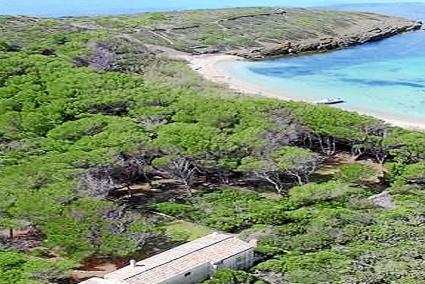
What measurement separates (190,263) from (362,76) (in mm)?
43426

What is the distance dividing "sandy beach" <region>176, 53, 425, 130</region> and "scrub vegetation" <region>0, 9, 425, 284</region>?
335 inches

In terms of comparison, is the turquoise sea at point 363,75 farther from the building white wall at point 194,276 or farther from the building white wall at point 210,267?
the building white wall at point 194,276

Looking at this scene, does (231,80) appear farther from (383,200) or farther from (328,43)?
(383,200)

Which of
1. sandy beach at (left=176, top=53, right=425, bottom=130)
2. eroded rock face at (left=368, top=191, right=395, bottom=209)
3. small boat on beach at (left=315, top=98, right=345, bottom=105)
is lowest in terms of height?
sandy beach at (left=176, top=53, right=425, bottom=130)

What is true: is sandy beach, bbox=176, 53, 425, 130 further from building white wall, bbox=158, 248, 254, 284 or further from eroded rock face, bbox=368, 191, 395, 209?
building white wall, bbox=158, 248, 254, 284

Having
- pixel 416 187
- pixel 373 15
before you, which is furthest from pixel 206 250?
pixel 373 15

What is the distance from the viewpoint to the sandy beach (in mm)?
44656

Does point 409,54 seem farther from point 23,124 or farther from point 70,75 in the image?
point 23,124

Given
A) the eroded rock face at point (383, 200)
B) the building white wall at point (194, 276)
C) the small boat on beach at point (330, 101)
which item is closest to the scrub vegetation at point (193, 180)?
the eroded rock face at point (383, 200)

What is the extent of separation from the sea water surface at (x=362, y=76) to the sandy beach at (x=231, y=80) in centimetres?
63

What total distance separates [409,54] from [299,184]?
47490 mm

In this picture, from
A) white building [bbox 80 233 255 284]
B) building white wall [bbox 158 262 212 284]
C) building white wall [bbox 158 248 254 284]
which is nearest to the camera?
white building [bbox 80 233 255 284]

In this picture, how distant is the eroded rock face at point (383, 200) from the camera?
28.4 m

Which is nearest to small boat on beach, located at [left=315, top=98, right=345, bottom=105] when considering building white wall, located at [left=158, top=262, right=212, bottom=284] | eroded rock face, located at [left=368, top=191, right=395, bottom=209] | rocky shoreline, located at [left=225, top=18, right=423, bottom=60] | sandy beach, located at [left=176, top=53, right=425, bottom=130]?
→ sandy beach, located at [left=176, top=53, right=425, bottom=130]
